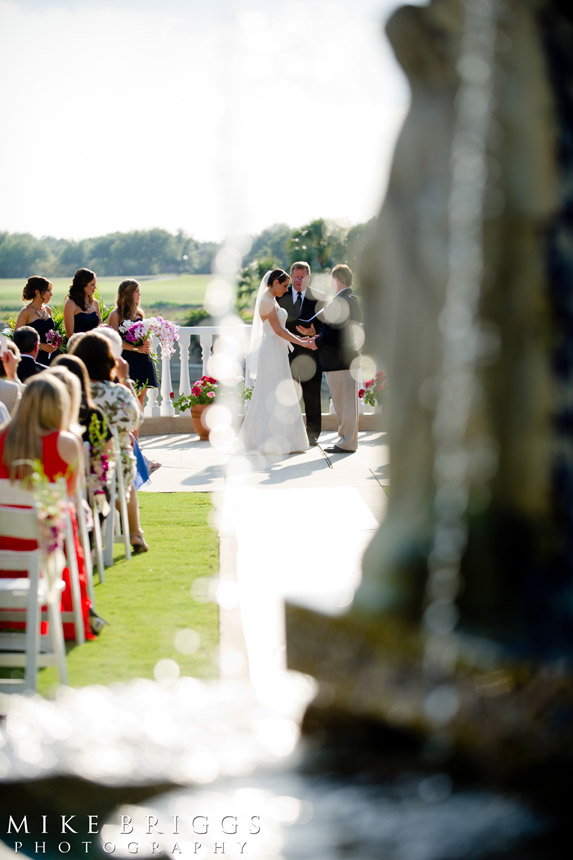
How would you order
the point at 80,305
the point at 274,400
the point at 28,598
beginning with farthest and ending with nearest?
1. the point at 274,400
2. the point at 80,305
3. the point at 28,598

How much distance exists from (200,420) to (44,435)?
25.5ft

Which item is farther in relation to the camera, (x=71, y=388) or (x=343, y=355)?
(x=343, y=355)

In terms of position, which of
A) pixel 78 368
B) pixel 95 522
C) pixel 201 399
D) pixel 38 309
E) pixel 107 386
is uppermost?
pixel 38 309

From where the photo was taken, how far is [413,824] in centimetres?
256

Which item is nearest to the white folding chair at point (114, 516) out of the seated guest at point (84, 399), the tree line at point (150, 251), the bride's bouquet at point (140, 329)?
the seated guest at point (84, 399)

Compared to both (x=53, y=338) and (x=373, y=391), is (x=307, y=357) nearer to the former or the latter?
(x=373, y=391)

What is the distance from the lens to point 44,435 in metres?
4.45

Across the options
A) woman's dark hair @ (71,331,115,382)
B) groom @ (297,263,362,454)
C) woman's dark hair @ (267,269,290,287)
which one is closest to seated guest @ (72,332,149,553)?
woman's dark hair @ (71,331,115,382)

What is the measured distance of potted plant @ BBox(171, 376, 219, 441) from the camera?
12.0m

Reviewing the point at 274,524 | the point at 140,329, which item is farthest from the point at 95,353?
the point at 140,329

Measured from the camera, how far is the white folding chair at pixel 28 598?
3.96 meters

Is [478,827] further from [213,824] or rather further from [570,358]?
[570,358]

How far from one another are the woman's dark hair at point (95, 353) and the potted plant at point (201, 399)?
6098 mm

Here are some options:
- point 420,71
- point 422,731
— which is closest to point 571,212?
point 420,71
